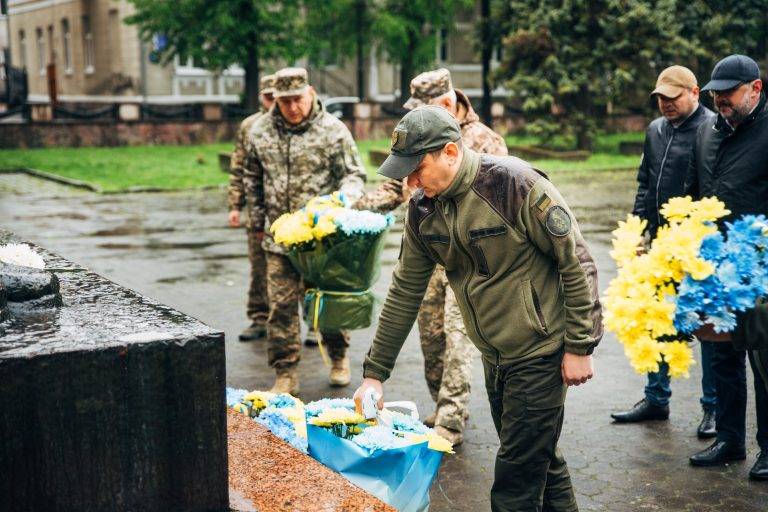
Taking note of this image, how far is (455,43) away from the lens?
4584cm

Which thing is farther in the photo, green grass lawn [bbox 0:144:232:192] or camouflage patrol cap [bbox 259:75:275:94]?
green grass lawn [bbox 0:144:232:192]

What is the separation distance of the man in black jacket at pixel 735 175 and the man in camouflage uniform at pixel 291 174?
7.75 ft

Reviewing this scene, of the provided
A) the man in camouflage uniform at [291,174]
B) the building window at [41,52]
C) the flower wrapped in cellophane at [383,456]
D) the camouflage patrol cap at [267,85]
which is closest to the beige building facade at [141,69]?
the building window at [41,52]

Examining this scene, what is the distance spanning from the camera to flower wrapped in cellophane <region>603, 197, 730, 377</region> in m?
4.05

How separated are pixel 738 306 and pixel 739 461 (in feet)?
5.69

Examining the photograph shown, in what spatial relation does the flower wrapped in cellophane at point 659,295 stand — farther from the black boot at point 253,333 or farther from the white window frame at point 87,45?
the white window frame at point 87,45

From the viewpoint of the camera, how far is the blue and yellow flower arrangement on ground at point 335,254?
20.1 ft

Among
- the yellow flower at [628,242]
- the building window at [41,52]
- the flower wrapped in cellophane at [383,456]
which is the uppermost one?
the building window at [41,52]

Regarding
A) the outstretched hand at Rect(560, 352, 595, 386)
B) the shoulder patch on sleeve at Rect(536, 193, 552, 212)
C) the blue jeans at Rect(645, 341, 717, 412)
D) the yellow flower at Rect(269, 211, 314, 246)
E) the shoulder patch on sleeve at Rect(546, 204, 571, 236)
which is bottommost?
the blue jeans at Rect(645, 341, 717, 412)

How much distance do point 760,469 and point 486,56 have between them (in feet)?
79.7

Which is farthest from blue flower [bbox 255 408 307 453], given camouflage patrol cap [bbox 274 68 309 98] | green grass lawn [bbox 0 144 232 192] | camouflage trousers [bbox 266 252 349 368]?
green grass lawn [bbox 0 144 232 192]

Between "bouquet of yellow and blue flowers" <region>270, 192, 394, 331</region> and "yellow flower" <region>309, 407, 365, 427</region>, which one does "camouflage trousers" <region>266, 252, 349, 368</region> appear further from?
"yellow flower" <region>309, 407, 365, 427</region>

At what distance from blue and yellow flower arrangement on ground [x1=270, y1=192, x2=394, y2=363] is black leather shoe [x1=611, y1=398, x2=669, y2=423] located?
1643mm

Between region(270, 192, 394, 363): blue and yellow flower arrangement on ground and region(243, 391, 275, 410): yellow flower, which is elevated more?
region(270, 192, 394, 363): blue and yellow flower arrangement on ground
